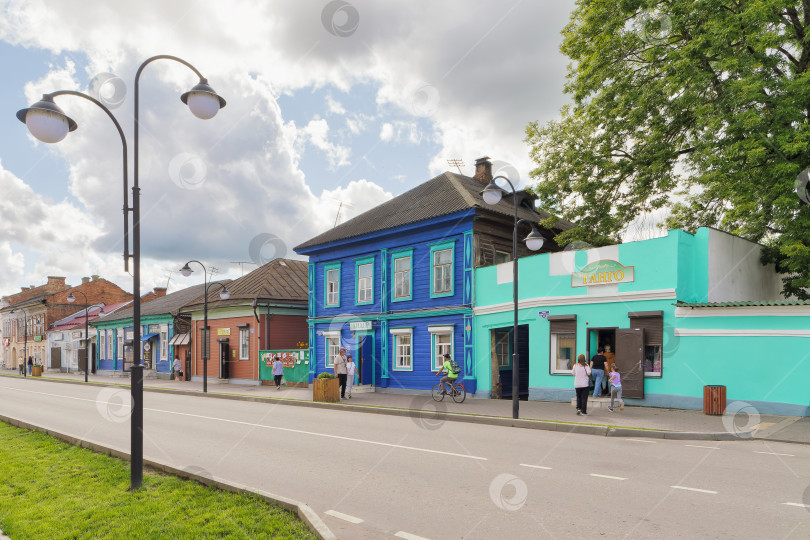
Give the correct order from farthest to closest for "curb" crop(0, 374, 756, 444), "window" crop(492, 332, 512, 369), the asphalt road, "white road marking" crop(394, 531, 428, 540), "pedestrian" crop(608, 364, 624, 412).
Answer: "window" crop(492, 332, 512, 369) < "pedestrian" crop(608, 364, 624, 412) < "curb" crop(0, 374, 756, 444) < the asphalt road < "white road marking" crop(394, 531, 428, 540)

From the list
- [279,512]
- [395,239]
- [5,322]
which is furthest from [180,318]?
[5,322]

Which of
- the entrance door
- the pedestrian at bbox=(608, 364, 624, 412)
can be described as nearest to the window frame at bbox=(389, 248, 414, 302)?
the pedestrian at bbox=(608, 364, 624, 412)

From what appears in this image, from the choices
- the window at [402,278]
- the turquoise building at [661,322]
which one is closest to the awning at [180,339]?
the window at [402,278]

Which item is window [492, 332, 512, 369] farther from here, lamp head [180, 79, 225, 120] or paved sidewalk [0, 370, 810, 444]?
lamp head [180, 79, 225, 120]

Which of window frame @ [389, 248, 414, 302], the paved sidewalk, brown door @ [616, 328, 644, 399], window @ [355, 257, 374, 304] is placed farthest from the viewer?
window @ [355, 257, 374, 304]

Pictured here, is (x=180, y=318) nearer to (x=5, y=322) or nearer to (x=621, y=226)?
(x=621, y=226)

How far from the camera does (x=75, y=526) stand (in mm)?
5809

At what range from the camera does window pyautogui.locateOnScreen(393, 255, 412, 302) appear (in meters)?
24.0

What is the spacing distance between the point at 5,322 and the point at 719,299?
82.4 m

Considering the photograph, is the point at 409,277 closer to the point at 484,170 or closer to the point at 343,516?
the point at 484,170

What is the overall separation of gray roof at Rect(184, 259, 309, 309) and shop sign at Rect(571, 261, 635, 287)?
18.6 m

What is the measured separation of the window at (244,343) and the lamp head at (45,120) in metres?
27.0

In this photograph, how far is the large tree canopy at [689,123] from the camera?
1723 centimetres

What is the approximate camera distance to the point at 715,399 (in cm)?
1450
